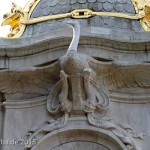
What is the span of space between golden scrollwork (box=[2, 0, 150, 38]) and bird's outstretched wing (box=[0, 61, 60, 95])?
6.12 feet

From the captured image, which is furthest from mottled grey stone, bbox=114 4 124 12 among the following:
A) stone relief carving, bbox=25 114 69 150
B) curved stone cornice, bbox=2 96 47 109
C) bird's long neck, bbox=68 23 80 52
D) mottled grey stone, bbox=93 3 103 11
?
stone relief carving, bbox=25 114 69 150

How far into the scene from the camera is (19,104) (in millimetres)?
17156

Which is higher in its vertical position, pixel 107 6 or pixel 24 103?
pixel 107 6

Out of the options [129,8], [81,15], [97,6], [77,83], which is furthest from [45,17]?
[77,83]

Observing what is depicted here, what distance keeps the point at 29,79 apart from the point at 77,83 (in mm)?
1271

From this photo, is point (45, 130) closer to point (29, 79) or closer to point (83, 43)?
point (29, 79)

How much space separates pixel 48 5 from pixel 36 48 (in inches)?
96.7

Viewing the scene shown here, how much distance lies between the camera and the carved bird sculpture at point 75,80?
16578 mm

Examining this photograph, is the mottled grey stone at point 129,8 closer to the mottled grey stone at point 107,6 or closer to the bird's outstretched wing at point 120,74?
the mottled grey stone at point 107,6

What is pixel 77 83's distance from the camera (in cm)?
1656

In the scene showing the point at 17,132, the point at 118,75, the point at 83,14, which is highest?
the point at 83,14

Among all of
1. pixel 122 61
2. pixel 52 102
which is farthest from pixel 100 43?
pixel 52 102

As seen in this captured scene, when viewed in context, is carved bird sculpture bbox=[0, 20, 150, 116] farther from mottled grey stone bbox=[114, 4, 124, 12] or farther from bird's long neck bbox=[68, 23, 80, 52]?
mottled grey stone bbox=[114, 4, 124, 12]

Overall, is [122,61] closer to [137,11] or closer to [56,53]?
[56,53]
